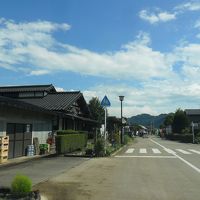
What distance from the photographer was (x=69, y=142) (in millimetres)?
26844

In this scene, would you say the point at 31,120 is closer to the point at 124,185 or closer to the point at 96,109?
the point at 124,185

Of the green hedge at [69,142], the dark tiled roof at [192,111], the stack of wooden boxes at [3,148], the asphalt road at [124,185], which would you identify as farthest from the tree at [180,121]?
the asphalt road at [124,185]

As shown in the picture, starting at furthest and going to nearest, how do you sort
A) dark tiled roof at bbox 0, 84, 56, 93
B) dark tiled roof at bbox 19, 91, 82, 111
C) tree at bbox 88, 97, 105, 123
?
1. tree at bbox 88, 97, 105, 123
2. dark tiled roof at bbox 0, 84, 56, 93
3. dark tiled roof at bbox 19, 91, 82, 111

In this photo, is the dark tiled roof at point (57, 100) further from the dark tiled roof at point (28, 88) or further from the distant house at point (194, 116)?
the distant house at point (194, 116)

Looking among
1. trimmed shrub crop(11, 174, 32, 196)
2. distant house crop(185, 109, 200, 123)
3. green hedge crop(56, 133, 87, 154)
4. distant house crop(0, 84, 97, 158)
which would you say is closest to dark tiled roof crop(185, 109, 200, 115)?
distant house crop(185, 109, 200, 123)

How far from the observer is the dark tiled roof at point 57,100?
3716cm

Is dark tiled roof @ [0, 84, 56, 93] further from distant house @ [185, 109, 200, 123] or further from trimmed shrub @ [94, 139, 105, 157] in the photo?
distant house @ [185, 109, 200, 123]

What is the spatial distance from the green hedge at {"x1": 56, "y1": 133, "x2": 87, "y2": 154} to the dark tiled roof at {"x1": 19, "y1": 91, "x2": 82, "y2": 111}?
5.43 m

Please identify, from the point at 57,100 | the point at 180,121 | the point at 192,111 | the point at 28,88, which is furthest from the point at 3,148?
the point at 192,111

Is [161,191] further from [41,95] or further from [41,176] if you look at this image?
[41,95]

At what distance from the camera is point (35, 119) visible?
25.1 metres

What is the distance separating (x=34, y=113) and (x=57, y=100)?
588 inches

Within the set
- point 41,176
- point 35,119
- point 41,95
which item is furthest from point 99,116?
point 41,176

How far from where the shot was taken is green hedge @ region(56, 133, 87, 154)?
24484mm
